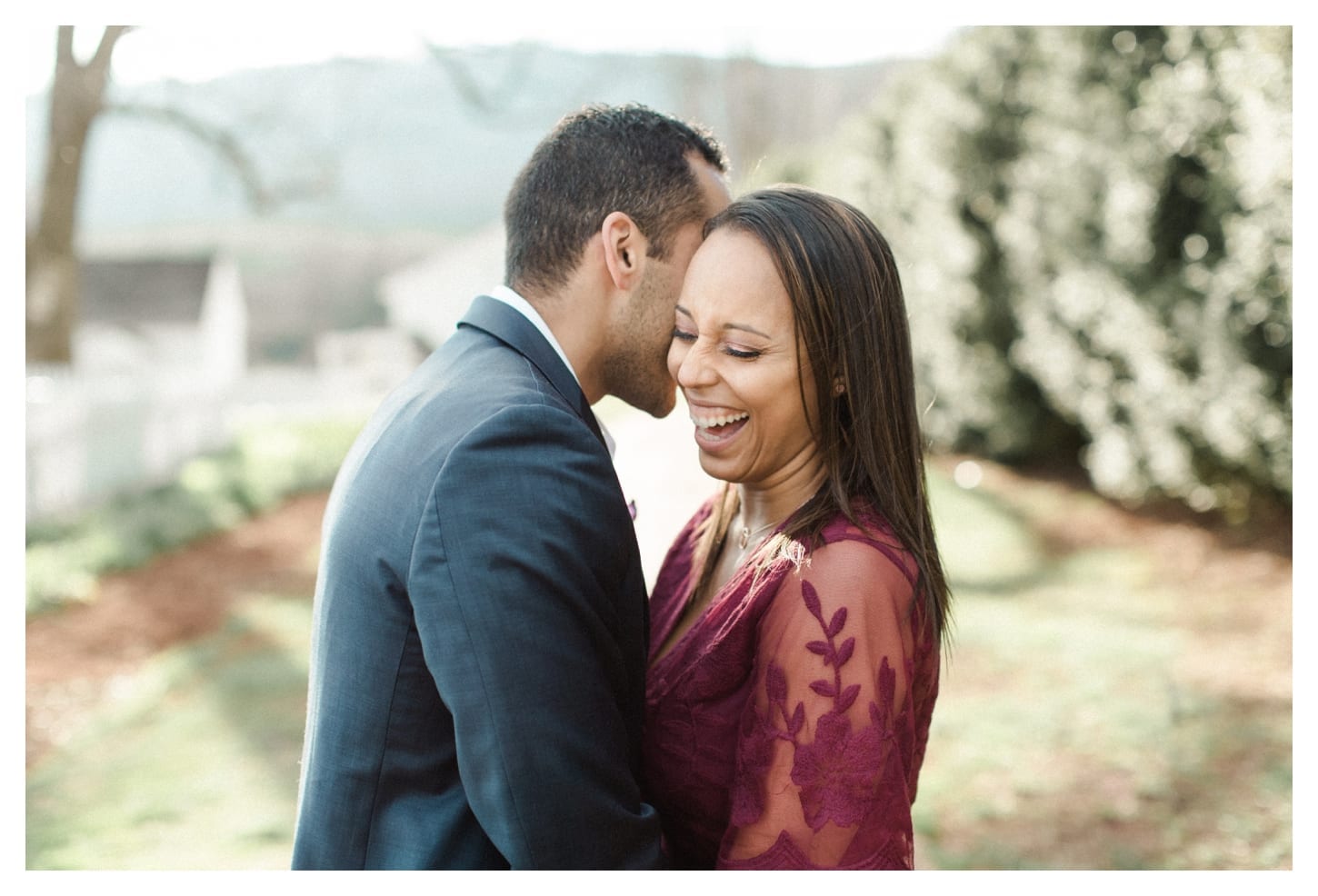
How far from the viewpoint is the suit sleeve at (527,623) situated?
1.79 metres

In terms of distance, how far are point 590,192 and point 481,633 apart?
106cm

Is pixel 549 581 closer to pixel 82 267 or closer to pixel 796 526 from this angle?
pixel 796 526

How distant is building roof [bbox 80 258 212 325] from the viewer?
1125 centimetres

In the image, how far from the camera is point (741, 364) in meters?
2.22

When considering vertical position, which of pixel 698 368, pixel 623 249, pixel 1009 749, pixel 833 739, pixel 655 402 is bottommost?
pixel 1009 749

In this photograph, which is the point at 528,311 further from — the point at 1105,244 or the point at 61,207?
the point at 61,207

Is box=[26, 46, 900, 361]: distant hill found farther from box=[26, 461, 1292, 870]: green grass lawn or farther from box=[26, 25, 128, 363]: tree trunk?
box=[26, 461, 1292, 870]: green grass lawn

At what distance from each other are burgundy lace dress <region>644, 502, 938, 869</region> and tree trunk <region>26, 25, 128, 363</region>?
941 cm

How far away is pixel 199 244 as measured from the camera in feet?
38.6

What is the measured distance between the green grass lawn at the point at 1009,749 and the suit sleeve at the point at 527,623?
8.39 feet

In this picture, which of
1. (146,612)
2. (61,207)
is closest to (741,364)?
(146,612)

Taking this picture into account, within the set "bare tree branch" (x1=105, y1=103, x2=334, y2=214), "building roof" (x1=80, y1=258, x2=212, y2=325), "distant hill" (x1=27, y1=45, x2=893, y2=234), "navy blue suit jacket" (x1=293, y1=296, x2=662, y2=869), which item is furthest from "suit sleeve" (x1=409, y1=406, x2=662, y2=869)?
"building roof" (x1=80, y1=258, x2=212, y2=325)
